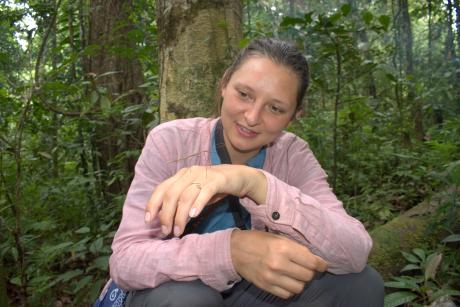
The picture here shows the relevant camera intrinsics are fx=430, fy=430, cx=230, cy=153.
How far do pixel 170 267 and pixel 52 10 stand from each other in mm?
2911

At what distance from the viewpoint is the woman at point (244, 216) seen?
138 cm

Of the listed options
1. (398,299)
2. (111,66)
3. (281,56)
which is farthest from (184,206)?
(111,66)

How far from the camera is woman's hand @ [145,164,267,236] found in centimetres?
122

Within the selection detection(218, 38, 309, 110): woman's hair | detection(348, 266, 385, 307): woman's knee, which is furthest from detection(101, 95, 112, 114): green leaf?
detection(348, 266, 385, 307): woman's knee

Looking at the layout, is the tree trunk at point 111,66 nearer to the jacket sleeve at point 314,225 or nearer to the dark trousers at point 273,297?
the dark trousers at point 273,297

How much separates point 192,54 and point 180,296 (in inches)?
60.7

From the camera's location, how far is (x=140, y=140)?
141 inches

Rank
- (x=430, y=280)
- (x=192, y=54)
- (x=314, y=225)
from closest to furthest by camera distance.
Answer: (x=314, y=225) → (x=430, y=280) → (x=192, y=54)

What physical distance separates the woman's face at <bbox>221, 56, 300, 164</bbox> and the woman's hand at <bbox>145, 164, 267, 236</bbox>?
1.18ft

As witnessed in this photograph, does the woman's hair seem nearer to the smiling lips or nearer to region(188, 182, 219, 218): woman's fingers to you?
the smiling lips

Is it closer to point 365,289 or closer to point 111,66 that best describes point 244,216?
point 365,289

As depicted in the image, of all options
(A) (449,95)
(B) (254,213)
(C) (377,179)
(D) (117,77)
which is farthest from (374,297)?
(A) (449,95)

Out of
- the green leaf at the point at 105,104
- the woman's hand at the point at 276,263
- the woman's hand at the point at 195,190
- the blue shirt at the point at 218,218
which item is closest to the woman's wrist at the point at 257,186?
the woman's hand at the point at 195,190

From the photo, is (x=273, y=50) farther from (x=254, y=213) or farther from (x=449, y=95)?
(x=449, y=95)
